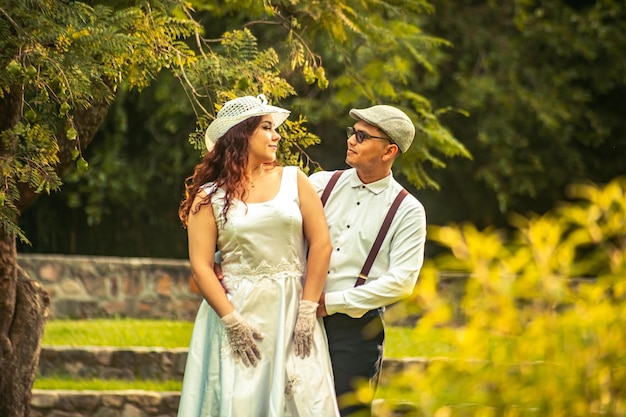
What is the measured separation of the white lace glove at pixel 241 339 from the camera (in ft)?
16.8

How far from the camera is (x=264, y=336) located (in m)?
5.18

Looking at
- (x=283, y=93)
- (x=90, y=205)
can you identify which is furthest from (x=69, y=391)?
(x=90, y=205)

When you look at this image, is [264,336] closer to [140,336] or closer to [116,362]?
[116,362]

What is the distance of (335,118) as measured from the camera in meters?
14.9

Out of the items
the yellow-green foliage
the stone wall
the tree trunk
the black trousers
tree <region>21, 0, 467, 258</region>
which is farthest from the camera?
the stone wall

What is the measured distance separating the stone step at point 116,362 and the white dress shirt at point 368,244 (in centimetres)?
502

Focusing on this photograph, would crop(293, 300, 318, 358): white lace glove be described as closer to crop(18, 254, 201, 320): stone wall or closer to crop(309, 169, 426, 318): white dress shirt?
crop(309, 169, 426, 318): white dress shirt

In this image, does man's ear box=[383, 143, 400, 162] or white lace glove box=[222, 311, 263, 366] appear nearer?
white lace glove box=[222, 311, 263, 366]

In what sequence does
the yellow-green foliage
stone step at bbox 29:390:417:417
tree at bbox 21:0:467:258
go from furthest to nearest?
1. tree at bbox 21:0:467:258
2. stone step at bbox 29:390:417:417
3. the yellow-green foliage

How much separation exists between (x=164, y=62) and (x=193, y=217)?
1403 mm

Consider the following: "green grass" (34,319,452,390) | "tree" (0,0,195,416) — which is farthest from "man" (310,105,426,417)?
"green grass" (34,319,452,390)

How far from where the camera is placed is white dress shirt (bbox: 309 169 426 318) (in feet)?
17.3

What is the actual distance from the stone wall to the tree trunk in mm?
5797

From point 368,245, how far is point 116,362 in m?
5.45
